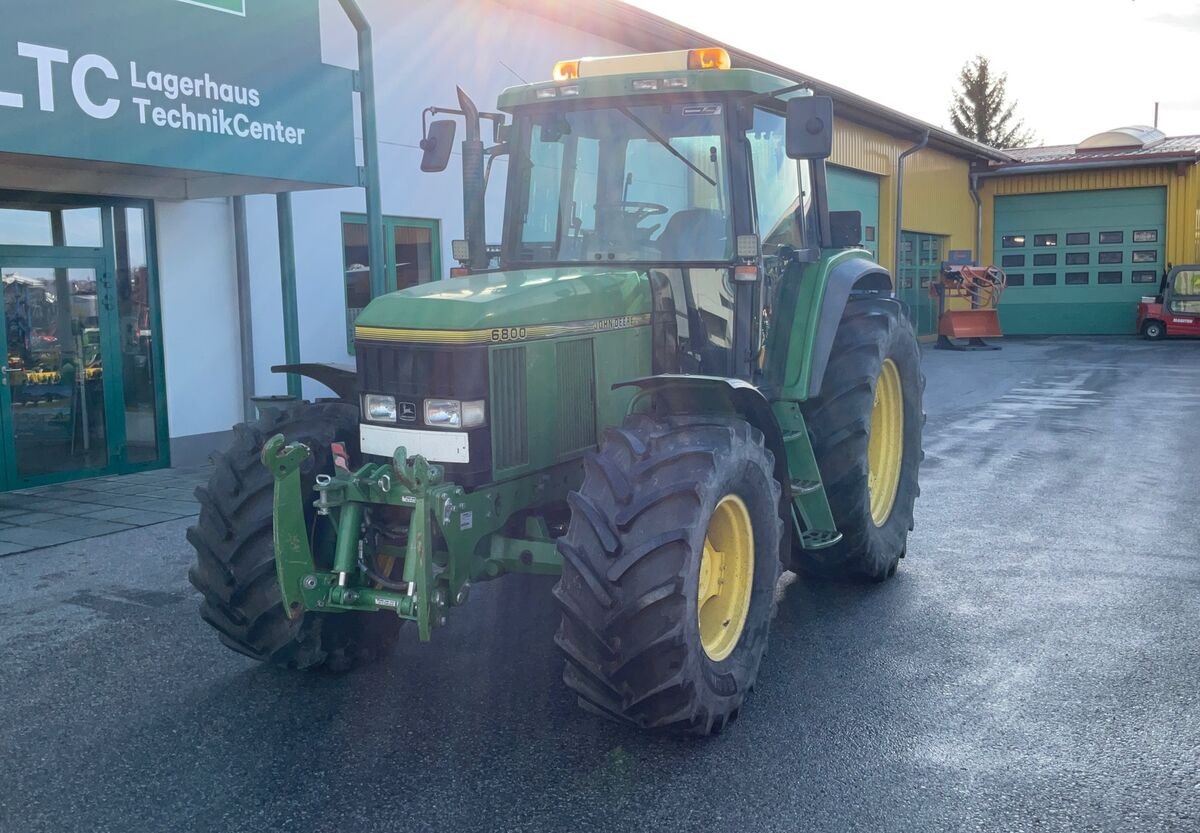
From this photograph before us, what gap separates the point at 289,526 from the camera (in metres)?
3.90

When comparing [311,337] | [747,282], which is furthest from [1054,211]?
[747,282]

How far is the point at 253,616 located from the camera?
421 cm

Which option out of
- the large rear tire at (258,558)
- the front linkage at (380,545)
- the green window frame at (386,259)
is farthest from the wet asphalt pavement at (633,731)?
the green window frame at (386,259)

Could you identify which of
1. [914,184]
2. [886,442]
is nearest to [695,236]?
[886,442]

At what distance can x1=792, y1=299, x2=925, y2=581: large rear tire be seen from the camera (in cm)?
535

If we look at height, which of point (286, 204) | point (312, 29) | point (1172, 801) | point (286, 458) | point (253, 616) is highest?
point (312, 29)

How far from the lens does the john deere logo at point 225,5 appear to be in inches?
311

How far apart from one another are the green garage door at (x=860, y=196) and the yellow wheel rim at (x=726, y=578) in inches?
655

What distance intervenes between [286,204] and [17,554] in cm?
402

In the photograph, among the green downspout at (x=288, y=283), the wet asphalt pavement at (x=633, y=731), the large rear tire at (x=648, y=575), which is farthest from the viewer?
the green downspout at (x=288, y=283)

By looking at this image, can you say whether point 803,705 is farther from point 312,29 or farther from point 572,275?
point 312,29

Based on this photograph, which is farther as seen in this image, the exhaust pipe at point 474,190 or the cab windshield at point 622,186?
the exhaust pipe at point 474,190

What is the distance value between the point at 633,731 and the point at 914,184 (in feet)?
73.7

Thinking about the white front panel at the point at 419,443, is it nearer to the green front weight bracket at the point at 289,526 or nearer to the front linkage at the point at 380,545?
the front linkage at the point at 380,545
